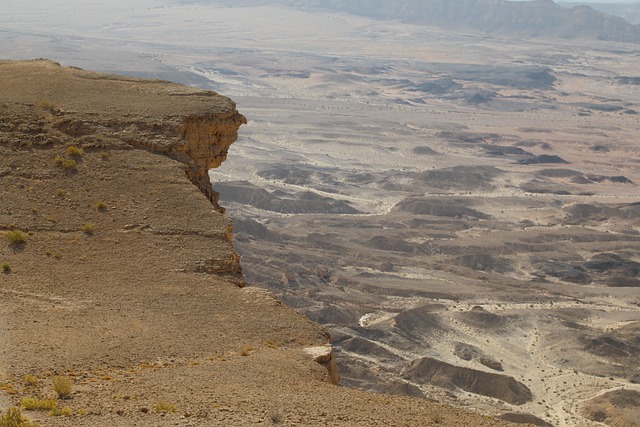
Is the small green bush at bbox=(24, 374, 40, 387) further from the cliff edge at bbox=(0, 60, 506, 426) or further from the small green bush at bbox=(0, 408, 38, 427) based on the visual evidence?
the small green bush at bbox=(0, 408, 38, 427)

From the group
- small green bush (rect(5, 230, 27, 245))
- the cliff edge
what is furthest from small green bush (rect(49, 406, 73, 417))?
small green bush (rect(5, 230, 27, 245))

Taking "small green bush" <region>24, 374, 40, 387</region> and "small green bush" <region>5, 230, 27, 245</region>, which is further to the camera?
"small green bush" <region>5, 230, 27, 245</region>

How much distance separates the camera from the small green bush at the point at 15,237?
14.4 meters

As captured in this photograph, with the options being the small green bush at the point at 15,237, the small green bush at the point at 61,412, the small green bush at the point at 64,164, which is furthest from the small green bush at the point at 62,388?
the small green bush at the point at 64,164

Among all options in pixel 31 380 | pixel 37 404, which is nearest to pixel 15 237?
pixel 31 380

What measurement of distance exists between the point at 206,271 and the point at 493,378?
75.5 ft

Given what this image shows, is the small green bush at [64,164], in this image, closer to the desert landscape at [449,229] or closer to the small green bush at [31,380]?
the small green bush at [31,380]

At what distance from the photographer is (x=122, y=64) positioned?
14650cm

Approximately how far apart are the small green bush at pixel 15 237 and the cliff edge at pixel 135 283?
21mm

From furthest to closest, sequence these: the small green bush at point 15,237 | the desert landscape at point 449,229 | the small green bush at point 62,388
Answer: the desert landscape at point 449,229, the small green bush at point 15,237, the small green bush at point 62,388

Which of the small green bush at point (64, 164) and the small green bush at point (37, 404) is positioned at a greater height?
the small green bush at point (64, 164)

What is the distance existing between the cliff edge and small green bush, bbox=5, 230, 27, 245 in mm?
21

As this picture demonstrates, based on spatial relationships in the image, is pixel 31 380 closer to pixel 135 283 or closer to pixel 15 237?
pixel 135 283

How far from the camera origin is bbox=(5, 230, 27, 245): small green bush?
1435cm
